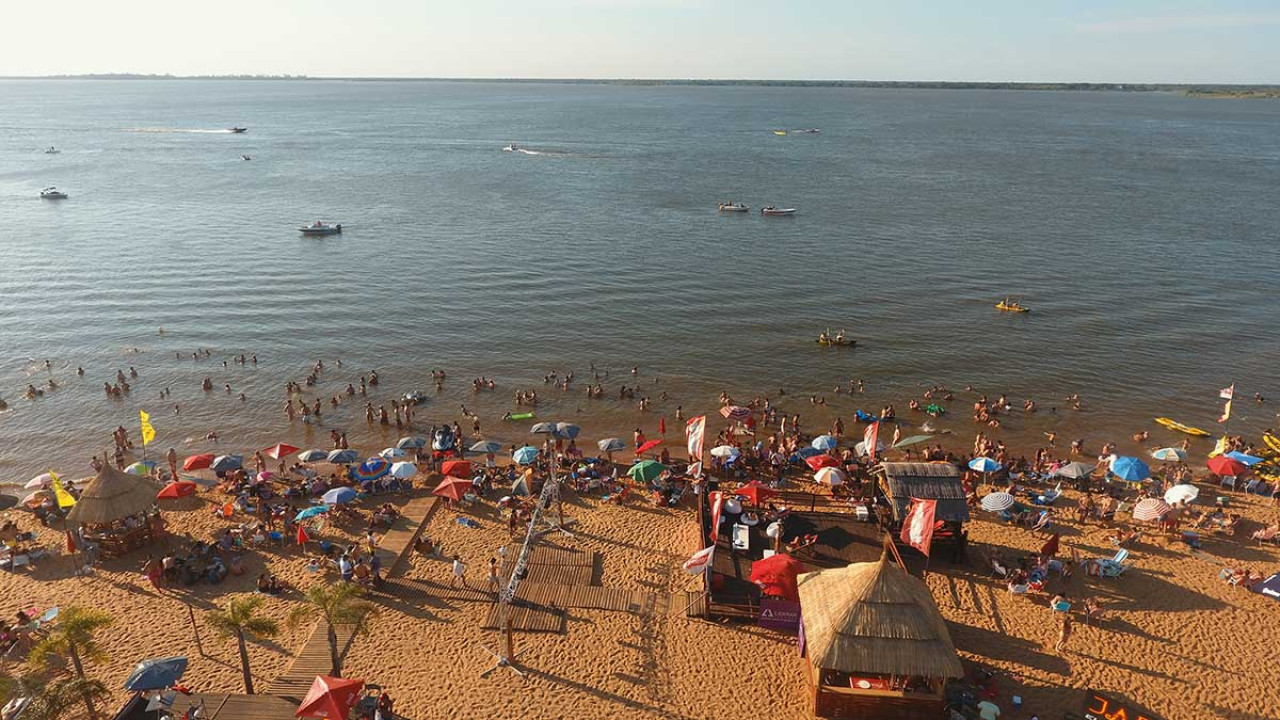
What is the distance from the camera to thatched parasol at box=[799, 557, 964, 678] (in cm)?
1805

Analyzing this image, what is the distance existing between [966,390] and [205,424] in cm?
4130

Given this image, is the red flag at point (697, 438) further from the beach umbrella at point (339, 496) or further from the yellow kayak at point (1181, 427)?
the yellow kayak at point (1181, 427)

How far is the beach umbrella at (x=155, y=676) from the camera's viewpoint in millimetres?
17406

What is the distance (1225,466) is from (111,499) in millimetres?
41263

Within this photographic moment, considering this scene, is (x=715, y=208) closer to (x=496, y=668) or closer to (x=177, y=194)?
(x=177, y=194)

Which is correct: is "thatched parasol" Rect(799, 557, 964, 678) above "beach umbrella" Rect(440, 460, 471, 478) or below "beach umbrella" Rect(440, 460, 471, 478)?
above

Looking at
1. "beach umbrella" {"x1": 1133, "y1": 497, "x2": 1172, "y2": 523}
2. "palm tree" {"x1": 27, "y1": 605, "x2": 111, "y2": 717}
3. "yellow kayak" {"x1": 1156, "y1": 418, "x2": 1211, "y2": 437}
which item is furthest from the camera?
"yellow kayak" {"x1": 1156, "y1": 418, "x2": 1211, "y2": 437}

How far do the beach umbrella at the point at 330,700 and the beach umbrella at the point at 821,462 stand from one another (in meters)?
19.9

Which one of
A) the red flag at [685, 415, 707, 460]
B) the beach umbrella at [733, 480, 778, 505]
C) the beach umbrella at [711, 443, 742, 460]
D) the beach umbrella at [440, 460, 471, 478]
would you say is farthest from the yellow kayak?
the beach umbrella at [440, 460, 471, 478]

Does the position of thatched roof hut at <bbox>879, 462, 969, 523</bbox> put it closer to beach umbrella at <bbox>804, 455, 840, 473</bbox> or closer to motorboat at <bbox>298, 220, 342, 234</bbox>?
beach umbrella at <bbox>804, 455, 840, 473</bbox>

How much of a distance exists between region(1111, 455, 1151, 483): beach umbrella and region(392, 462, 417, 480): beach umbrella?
1072 inches

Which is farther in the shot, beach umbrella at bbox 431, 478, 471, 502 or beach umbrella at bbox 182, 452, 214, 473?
beach umbrella at bbox 182, 452, 214, 473

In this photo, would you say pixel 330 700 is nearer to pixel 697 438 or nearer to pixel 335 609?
pixel 335 609

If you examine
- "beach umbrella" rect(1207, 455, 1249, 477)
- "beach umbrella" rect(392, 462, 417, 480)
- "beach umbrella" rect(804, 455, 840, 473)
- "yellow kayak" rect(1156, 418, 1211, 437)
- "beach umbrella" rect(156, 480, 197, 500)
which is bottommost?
"yellow kayak" rect(1156, 418, 1211, 437)
